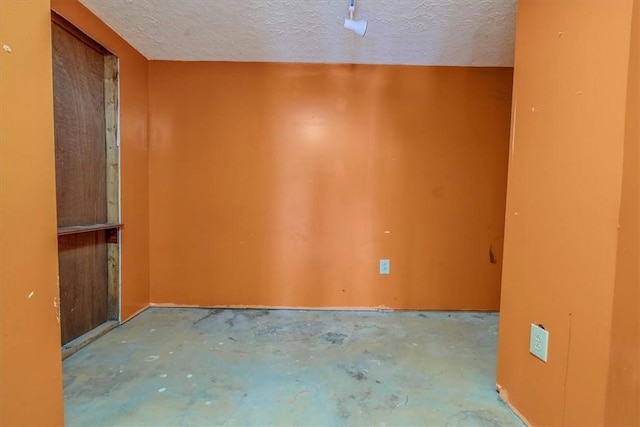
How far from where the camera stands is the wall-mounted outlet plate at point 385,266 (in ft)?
7.89

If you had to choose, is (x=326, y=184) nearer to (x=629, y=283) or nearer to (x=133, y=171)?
(x=133, y=171)

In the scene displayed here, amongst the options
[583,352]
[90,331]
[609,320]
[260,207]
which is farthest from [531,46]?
[90,331]

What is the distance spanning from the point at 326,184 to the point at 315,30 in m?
1.05

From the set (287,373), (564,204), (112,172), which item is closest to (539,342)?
(564,204)

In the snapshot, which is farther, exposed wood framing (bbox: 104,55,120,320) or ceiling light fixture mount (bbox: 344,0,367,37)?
exposed wood framing (bbox: 104,55,120,320)

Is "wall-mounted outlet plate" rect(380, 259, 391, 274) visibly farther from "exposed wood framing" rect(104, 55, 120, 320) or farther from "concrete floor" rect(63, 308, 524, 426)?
"exposed wood framing" rect(104, 55, 120, 320)

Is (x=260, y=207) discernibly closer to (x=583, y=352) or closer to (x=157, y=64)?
(x=157, y=64)

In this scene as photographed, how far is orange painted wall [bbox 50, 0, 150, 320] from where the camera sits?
6.72 feet

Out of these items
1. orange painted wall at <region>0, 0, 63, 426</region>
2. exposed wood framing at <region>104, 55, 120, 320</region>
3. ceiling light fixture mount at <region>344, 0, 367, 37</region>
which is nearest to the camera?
orange painted wall at <region>0, 0, 63, 426</region>

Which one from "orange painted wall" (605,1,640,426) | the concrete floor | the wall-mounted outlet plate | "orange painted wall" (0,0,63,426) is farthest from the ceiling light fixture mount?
the concrete floor

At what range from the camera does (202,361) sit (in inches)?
64.1

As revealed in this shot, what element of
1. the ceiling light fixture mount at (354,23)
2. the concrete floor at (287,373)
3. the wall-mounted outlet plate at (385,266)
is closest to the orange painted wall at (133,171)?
the concrete floor at (287,373)

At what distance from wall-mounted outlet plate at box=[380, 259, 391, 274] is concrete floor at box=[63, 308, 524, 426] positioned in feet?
1.21

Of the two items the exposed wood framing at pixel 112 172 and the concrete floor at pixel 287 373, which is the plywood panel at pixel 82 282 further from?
the concrete floor at pixel 287 373
